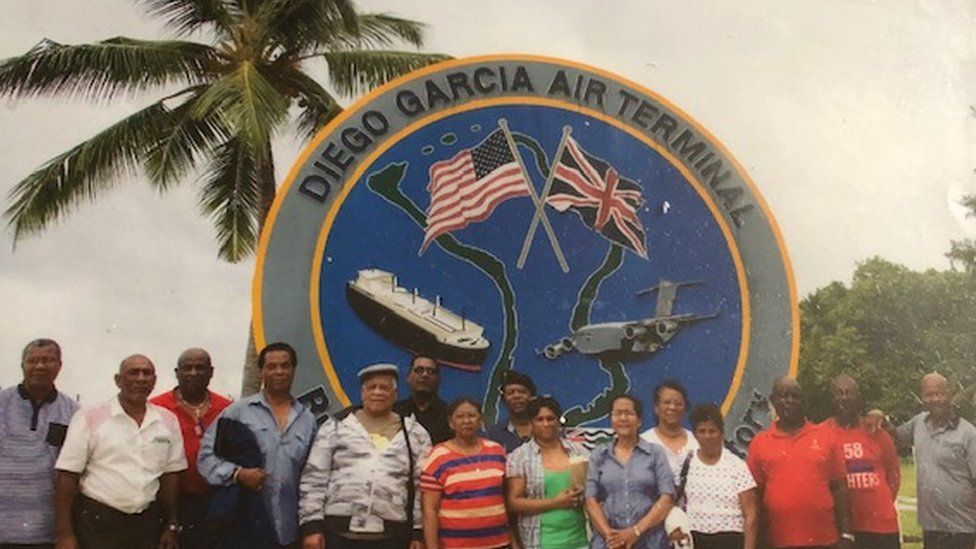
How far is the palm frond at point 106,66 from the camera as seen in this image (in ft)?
31.8

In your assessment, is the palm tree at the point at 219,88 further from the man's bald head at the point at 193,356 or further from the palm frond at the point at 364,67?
the man's bald head at the point at 193,356

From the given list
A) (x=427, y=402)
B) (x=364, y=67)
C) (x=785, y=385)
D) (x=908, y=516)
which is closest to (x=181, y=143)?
(x=364, y=67)

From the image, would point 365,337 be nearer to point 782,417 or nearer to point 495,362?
point 495,362

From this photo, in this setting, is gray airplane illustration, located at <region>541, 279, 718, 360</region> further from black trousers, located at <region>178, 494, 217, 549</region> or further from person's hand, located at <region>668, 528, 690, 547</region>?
black trousers, located at <region>178, 494, 217, 549</region>

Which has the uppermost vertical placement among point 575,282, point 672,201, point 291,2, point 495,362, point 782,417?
point 291,2

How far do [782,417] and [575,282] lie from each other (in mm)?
1494

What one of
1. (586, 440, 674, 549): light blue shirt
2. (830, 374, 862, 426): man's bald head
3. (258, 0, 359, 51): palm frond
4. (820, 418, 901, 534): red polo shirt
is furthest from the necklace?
(258, 0, 359, 51): palm frond

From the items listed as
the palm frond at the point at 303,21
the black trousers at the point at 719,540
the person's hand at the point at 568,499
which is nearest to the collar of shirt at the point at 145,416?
the person's hand at the point at 568,499

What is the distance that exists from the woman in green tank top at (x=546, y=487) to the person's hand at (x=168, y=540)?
5.24 feet

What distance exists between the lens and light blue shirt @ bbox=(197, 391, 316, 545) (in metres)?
5.39

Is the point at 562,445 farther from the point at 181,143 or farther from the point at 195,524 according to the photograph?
the point at 181,143

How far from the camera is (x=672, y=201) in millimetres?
6957

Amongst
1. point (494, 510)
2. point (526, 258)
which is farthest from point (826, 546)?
point (526, 258)

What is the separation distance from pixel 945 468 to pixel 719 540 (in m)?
1.74
